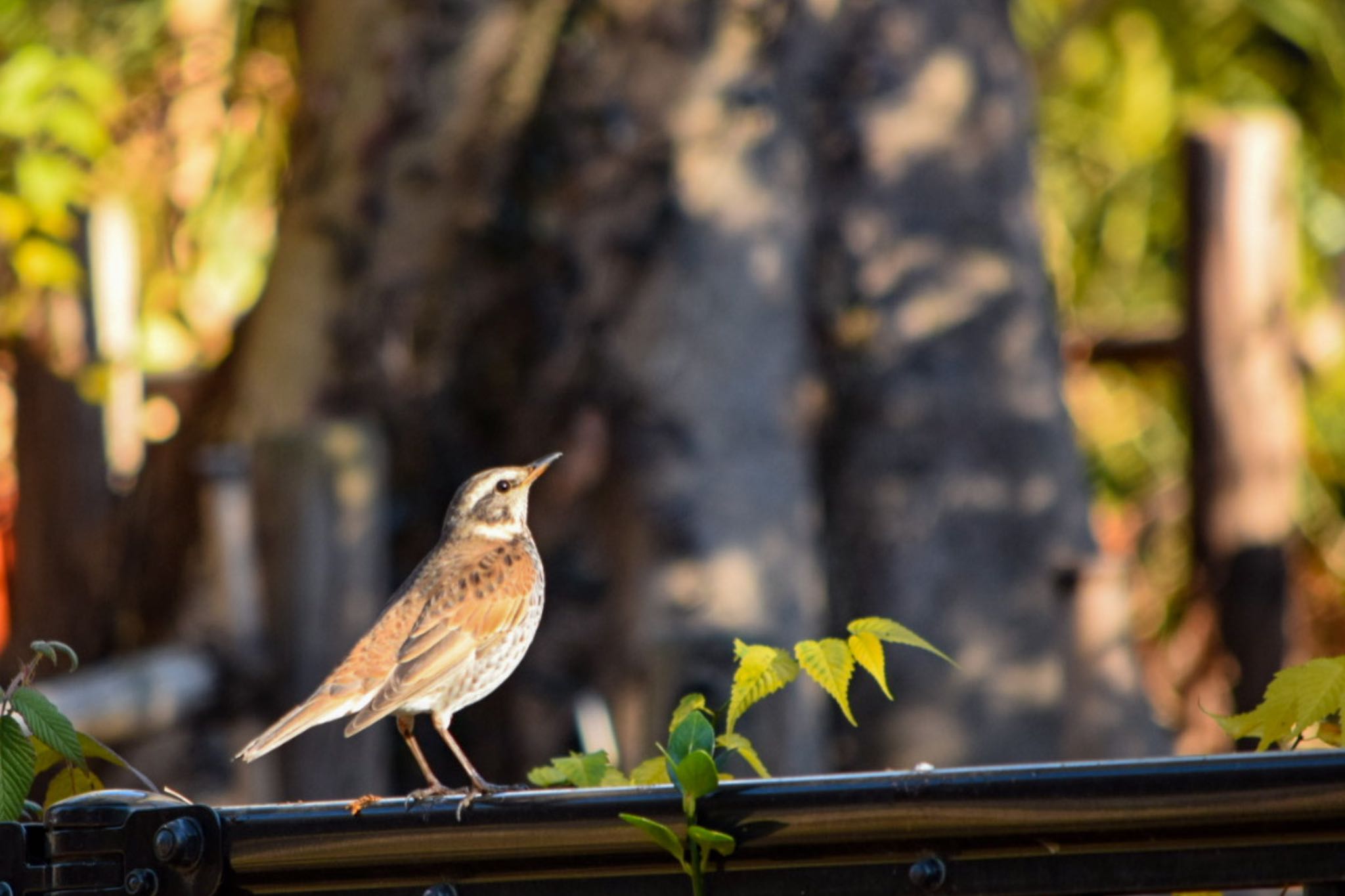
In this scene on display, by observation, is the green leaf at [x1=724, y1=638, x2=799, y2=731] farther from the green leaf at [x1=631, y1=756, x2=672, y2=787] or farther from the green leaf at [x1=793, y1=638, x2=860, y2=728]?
the green leaf at [x1=631, y1=756, x2=672, y2=787]

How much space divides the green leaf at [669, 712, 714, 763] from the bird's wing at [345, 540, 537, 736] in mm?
645

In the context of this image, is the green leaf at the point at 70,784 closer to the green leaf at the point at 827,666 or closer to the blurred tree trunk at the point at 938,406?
the green leaf at the point at 827,666

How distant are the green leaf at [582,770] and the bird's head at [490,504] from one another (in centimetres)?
78

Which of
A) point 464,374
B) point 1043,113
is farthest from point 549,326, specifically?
point 1043,113

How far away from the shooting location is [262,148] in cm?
746

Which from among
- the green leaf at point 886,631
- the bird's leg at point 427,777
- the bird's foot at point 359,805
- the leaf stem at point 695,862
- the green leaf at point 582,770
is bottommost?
the leaf stem at point 695,862

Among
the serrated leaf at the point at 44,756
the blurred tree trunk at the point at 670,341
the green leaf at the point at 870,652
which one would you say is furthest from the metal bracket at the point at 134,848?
the blurred tree trunk at the point at 670,341

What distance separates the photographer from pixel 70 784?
166 centimetres

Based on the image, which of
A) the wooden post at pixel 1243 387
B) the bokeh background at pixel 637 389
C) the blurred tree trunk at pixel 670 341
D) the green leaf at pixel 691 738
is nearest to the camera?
the green leaf at pixel 691 738

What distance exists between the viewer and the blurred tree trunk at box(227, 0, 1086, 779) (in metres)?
4.33

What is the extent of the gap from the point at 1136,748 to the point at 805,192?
183 cm

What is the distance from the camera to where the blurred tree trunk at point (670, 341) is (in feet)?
14.2

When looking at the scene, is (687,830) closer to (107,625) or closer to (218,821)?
(218,821)

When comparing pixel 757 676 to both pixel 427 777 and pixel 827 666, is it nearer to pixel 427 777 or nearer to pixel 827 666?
pixel 827 666
